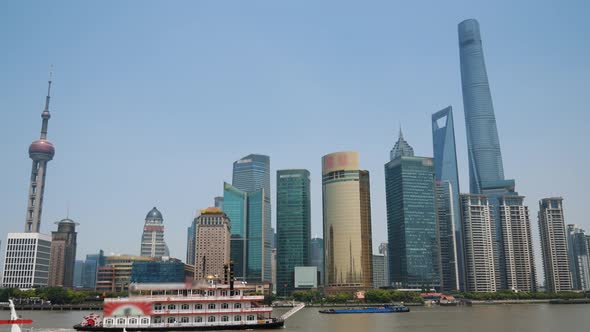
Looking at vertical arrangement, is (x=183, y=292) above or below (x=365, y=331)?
above

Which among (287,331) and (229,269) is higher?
(229,269)

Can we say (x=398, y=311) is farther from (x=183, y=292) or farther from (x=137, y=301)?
(x=137, y=301)

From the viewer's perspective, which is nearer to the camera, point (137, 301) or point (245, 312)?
point (137, 301)

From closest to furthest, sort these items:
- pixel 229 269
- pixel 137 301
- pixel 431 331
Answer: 1. pixel 137 301
2. pixel 229 269
3. pixel 431 331

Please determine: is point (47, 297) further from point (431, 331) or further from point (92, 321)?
point (431, 331)

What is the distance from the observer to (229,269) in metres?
76.4

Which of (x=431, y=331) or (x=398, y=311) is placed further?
(x=398, y=311)

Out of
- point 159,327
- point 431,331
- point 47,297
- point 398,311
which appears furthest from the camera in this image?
point 47,297

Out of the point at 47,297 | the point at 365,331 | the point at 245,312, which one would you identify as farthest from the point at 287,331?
the point at 47,297

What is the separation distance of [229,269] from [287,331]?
12364mm

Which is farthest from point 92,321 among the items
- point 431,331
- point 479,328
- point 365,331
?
point 479,328

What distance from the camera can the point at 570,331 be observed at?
7988cm

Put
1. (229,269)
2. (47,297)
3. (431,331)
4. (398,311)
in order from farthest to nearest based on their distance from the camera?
1. (47,297)
2. (398,311)
3. (431,331)
4. (229,269)

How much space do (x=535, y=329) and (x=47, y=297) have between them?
17090 cm
